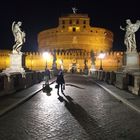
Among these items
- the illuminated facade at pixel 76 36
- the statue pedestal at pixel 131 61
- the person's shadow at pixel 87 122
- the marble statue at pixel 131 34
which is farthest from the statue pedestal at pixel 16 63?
the illuminated facade at pixel 76 36

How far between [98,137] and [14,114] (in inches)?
157

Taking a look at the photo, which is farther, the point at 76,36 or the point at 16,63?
the point at 76,36

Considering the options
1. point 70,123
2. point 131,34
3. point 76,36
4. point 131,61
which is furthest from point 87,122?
point 76,36

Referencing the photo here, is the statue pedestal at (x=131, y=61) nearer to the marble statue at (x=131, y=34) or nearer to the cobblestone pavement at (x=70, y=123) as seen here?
the marble statue at (x=131, y=34)

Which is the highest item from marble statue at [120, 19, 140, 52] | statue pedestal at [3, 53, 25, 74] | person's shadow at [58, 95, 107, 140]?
marble statue at [120, 19, 140, 52]

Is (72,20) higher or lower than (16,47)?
higher

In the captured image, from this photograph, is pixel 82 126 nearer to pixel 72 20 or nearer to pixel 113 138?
pixel 113 138

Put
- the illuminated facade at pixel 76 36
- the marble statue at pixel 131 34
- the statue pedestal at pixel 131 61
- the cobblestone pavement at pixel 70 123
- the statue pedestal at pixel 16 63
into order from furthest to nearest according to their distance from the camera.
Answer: the illuminated facade at pixel 76 36 < the marble statue at pixel 131 34 < the statue pedestal at pixel 16 63 < the statue pedestal at pixel 131 61 < the cobblestone pavement at pixel 70 123

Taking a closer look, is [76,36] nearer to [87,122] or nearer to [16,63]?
[16,63]

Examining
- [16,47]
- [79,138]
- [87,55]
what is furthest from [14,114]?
[87,55]

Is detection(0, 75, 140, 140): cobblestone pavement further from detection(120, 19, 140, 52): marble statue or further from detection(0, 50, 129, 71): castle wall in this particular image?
detection(0, 50, 129, 71): castle wall

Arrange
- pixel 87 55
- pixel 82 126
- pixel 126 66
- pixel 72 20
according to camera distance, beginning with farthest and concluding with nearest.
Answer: pixel 72 20
pixel 87 55
pixel 126 66
pixel 82 126

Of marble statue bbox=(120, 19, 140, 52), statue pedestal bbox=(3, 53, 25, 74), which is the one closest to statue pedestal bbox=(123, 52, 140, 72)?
marble statue bbox=(120, 19, 140, 52)

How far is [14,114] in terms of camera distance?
34.0 feet
